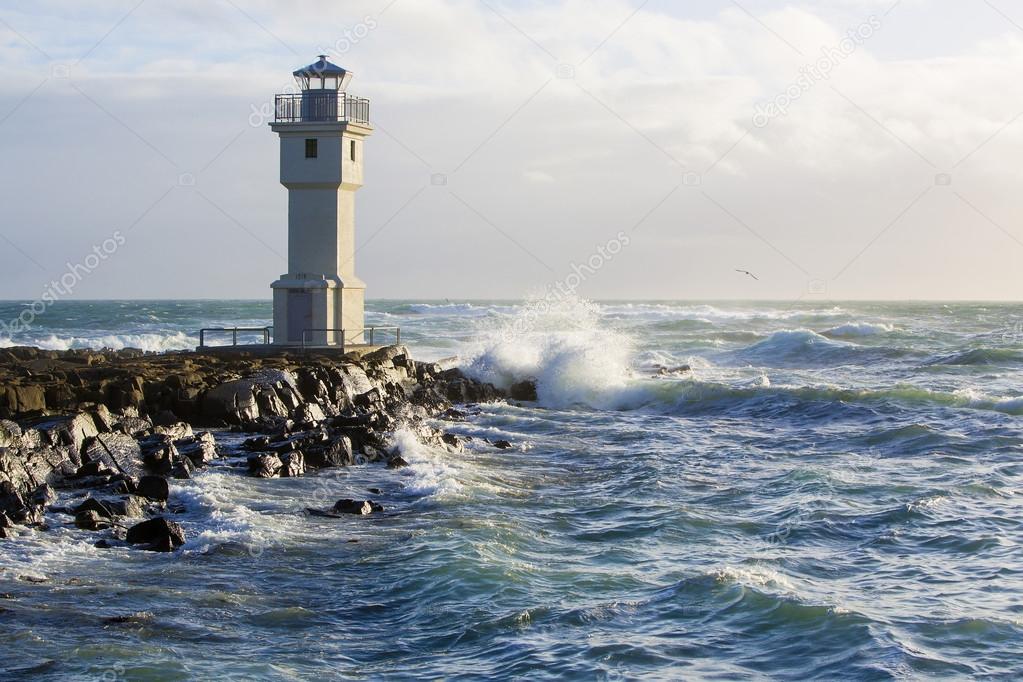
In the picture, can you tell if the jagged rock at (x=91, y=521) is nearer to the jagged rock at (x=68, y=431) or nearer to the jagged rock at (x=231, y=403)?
the jagged rock at (x=68, y=431)

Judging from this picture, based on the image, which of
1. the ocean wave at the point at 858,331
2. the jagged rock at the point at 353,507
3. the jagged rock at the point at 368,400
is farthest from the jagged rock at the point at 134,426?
the ocean wave at the point at 858,331

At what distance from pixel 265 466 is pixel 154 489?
1.82 m

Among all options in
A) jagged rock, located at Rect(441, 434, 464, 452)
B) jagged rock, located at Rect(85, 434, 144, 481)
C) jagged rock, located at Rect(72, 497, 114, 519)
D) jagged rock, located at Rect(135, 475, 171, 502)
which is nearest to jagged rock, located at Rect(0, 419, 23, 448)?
jagged rock, located at Rect(85, 434, 144, 481)

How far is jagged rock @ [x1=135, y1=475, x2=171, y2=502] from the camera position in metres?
11.4

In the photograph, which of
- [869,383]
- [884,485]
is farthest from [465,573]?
[869,383]

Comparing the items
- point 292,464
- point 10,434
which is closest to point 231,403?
point 292,464

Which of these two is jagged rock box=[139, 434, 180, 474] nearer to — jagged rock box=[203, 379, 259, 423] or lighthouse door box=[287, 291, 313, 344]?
jagged rock box=[203, 379, 259, 423]

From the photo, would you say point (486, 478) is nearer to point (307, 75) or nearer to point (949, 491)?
point (949, 491)

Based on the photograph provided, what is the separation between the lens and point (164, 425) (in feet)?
48.5

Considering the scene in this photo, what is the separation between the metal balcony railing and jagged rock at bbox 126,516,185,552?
13.8 metres

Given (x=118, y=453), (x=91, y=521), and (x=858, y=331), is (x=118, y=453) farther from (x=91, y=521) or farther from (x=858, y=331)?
(x=858, y=331)

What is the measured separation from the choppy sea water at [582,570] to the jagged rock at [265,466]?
0.67 feet

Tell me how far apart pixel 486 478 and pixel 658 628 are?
599 centimetres

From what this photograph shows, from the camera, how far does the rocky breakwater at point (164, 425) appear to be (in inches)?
417
